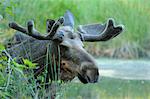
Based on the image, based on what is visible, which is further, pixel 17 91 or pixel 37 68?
pixel 37 68

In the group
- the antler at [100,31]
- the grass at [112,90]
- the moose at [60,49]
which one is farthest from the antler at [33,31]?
the grass at [112,90]

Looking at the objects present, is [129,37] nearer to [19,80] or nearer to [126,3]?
[126,3]

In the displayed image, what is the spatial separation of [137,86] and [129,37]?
492 centimetres

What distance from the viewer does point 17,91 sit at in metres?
5.14

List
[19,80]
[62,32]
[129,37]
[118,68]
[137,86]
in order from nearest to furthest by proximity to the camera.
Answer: [19,80], [62,32], [137,86], [118,68], [129,37]

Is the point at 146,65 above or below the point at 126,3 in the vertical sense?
below

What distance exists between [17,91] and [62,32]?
663 mm

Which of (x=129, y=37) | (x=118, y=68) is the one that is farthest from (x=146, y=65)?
(x=129, y=37)

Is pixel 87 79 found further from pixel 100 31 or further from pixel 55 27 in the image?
pixel 100 31

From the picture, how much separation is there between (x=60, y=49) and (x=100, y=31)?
26.0 inches

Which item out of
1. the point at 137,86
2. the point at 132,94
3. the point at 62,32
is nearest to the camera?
the point at 62,32

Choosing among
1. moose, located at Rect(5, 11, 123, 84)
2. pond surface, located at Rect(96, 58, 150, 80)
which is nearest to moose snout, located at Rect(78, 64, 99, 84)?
moose, located at Rect(5, 11, 123, 84)

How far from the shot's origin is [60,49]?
17.9 ft

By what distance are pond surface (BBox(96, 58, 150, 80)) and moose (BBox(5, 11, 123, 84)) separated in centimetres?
467
